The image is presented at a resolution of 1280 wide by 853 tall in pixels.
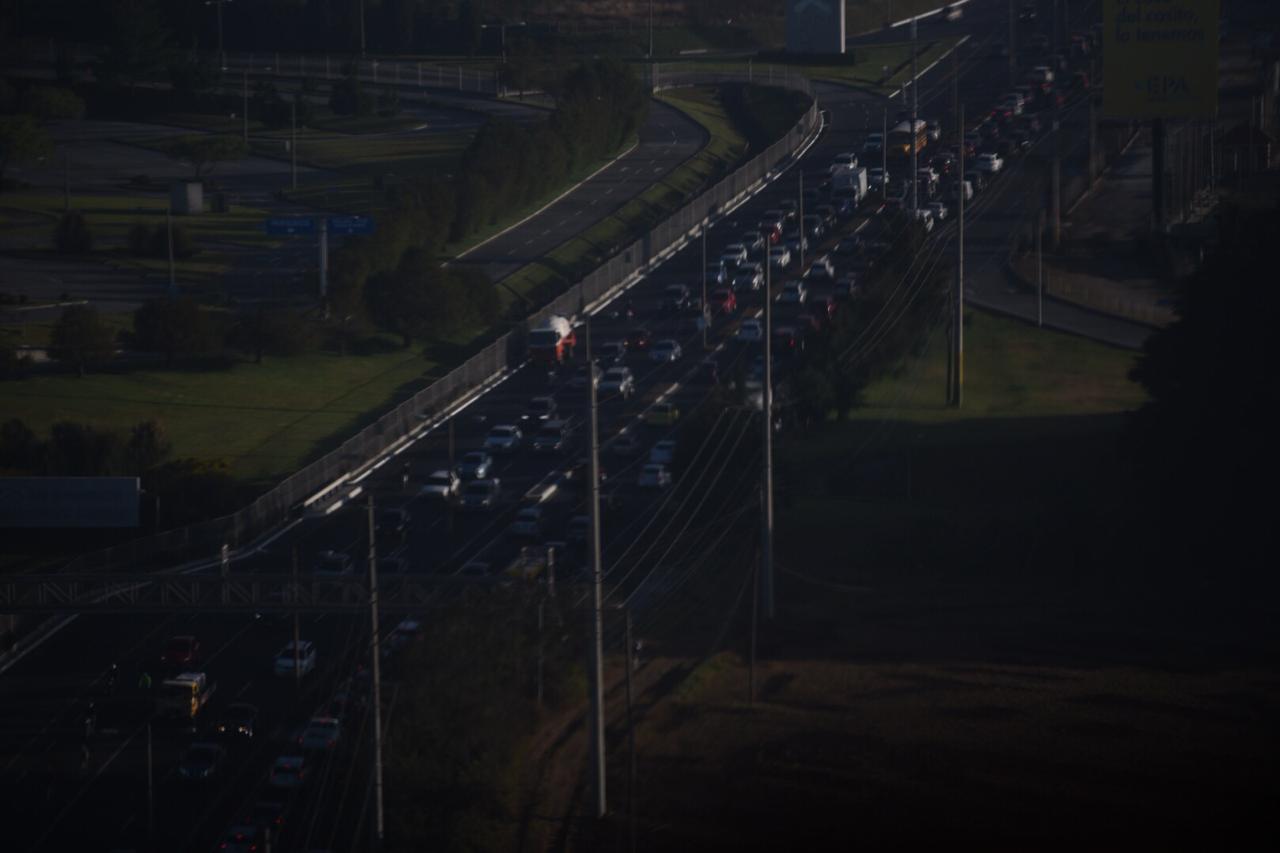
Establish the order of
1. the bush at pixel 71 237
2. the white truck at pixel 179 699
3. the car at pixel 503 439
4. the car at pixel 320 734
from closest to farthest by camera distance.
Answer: the car at pixel 320 734 → the white truck at pixel 179 699 → the car at pixel 503 439 → the bush at pixel 71 237

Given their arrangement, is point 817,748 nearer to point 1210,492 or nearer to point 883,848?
point 883,848

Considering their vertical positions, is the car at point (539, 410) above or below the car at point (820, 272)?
below

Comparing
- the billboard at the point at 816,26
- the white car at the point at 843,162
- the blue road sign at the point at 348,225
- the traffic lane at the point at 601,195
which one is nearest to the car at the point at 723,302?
the traffic lane at the point at 601,195

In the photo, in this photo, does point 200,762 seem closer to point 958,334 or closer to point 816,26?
point 958,334

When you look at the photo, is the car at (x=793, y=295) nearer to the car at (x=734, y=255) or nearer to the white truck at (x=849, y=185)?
the car at (x=734, y=255)

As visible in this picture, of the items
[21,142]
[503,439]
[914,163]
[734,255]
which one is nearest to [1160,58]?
[914,163]

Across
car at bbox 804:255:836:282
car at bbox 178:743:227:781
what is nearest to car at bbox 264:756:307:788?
car at bbox 178:743:227:781
